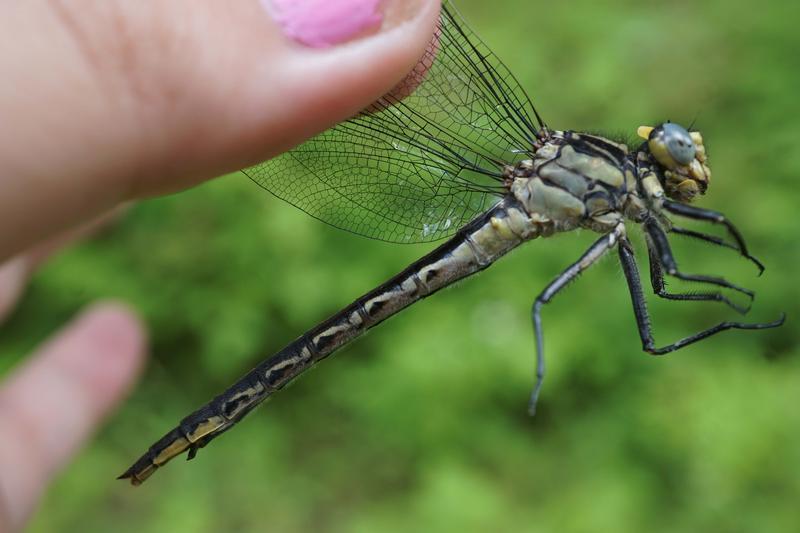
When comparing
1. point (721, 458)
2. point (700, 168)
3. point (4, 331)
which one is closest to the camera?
point (700, 168)

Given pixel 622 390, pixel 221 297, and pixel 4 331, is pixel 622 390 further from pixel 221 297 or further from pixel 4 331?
pixel 4 331

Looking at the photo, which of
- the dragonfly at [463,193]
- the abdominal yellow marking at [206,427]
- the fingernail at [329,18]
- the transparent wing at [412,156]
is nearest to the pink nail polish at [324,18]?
the fingernail at [329,18]

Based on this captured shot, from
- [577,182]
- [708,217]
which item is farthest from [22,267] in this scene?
[708,217]

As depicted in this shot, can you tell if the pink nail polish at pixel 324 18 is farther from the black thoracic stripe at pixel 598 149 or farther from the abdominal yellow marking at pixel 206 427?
the abdominal yellow marking at pixel 206 427

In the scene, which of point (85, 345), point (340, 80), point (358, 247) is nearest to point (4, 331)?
point (85, 345)

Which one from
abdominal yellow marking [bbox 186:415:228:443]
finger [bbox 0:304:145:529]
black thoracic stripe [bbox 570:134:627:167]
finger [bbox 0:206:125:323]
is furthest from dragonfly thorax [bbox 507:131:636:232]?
finger [bbox 0:304:145:529]
